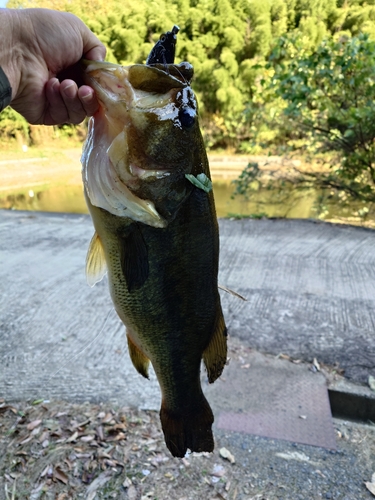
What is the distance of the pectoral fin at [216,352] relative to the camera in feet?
5.33

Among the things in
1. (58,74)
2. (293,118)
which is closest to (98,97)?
(58,74)

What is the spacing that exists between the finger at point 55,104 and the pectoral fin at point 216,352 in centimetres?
111

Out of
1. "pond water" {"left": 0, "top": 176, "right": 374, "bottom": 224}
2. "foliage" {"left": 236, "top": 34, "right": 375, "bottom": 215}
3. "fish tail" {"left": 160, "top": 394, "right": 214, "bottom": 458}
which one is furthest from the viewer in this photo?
"pond water" {"left": 0, "top": 176, "right": 374, "bottom": 224}

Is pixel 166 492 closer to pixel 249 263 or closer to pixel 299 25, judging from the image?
pixel 249 263

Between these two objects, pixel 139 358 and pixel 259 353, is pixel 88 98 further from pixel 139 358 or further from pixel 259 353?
pixel 259 353

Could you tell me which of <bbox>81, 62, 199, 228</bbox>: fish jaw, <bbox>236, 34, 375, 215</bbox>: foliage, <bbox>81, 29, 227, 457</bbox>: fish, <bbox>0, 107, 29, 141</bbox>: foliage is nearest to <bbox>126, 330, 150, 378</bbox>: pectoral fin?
<bbox>81, 29, 227, 457</bbox>: fish

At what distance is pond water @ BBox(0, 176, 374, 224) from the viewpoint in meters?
7.73

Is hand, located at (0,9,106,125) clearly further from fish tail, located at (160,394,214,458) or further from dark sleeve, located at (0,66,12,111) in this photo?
fish tail, located at (160,394,214,458)

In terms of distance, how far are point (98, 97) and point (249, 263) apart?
4.00 metres

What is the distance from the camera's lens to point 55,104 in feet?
5.52

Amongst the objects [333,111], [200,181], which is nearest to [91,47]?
[200,181]

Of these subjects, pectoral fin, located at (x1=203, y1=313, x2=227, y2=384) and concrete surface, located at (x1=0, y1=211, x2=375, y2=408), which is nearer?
pectoral fin, located at (x1=203, y1=313, x2=227, y2=384)

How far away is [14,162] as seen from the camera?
17953mm

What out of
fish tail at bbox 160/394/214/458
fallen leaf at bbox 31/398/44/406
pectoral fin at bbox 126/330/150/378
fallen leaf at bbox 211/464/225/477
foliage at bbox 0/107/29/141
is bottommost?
foliage at bbox 0/107/29/141
